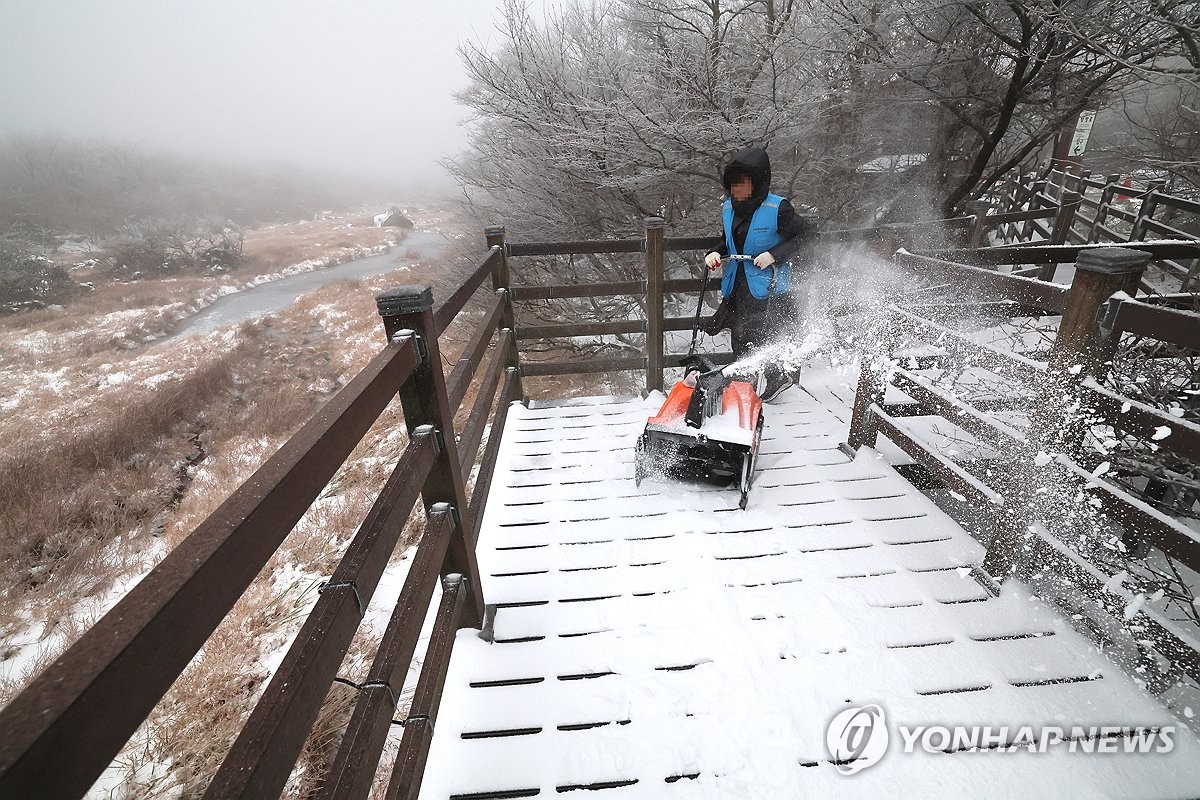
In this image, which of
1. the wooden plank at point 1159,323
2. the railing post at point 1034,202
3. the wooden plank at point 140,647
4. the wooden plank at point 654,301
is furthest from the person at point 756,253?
the railing post at point 1034,202

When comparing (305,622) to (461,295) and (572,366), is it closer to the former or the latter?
(461,295)

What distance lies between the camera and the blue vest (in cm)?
400

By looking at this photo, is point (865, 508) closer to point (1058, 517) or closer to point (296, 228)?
point (1058, 517)

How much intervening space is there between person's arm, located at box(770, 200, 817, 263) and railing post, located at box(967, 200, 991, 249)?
541cm

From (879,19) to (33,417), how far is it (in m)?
18.0

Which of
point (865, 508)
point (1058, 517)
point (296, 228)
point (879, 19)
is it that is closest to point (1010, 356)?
point (1058, 517)

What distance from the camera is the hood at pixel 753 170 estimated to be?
385 centimetres

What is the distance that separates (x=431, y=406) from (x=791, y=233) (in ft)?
10.5

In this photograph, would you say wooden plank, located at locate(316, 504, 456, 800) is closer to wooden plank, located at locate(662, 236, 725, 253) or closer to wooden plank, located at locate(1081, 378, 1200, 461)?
wooden plank, located at locate(1081, 378, 1200, 461)

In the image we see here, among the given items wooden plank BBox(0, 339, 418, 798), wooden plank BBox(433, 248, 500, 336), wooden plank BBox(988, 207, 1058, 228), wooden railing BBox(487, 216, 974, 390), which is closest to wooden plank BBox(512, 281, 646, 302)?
wooden railing BBox(487, 216, 974, 390)

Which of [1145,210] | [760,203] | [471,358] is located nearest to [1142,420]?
[760,203]

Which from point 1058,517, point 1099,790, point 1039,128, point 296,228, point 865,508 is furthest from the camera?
point 296,228

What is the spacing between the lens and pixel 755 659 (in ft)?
7.78

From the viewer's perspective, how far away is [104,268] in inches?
985
